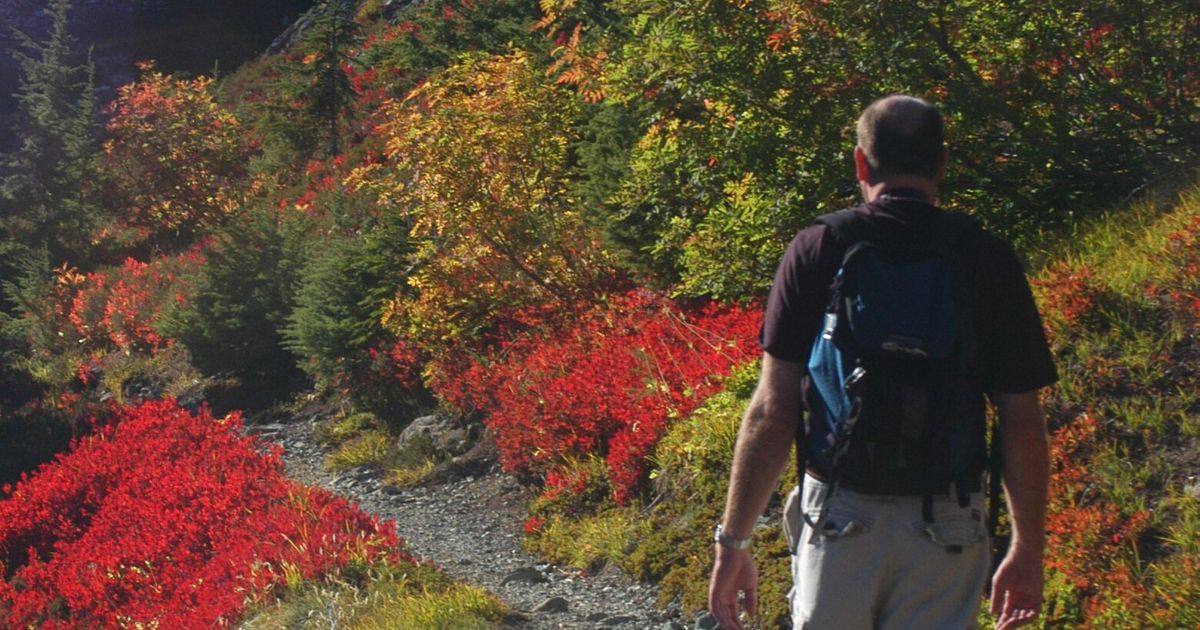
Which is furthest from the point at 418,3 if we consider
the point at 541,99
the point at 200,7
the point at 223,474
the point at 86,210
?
the point at 223,474

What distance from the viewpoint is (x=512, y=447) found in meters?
9.72

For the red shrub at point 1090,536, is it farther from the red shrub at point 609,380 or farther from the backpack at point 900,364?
the red shrub at point 609,380

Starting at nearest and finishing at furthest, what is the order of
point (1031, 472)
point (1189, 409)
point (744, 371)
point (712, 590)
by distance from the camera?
point (1031, 472) < point (712, 590) < point (1189, 409) < point (744, 371)

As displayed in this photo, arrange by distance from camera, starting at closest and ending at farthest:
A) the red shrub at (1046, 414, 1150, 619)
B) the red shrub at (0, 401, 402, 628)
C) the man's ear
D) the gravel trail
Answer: the man's ear → the red shrub at (1046, 414, 1150, 619) → the gravel trail → the red shrub at (0, 401, 402, 628)

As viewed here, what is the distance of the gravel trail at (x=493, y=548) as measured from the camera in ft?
21.2

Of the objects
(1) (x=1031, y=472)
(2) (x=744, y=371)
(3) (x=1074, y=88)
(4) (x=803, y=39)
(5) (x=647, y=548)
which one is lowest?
(5) (x=647, y=548)

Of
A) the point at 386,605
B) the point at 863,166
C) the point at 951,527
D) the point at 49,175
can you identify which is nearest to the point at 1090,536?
the point at 951,527

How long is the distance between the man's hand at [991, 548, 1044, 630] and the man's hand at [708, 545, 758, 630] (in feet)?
1.82

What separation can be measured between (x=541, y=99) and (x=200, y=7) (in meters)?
37.2

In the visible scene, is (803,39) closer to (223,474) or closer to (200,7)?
(223,474)

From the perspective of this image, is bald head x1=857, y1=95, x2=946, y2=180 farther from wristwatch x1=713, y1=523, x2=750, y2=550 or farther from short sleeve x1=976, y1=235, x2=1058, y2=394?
wristwatch x1=713, y1=523, x2=750, y2=550

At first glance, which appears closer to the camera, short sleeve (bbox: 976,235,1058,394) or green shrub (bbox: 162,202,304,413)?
short sleeve (bbox: 976,235,1058,394)

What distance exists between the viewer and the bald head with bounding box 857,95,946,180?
8.57 ft

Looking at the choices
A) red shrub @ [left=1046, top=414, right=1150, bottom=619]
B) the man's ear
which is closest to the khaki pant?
the man's ear
